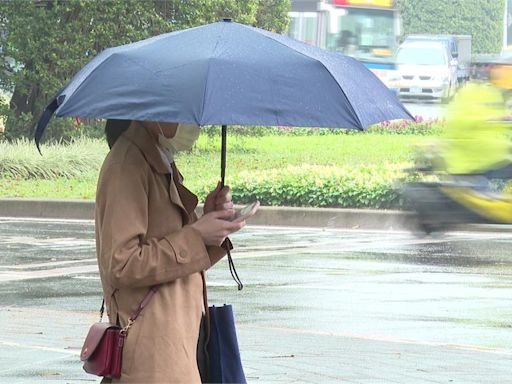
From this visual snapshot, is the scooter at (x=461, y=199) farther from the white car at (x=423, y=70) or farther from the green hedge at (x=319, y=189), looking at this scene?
the white car at (x=423, y=70)

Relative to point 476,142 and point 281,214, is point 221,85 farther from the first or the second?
point 281,214

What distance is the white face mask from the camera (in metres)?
4.20

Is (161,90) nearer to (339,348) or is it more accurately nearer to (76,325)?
(339,348)

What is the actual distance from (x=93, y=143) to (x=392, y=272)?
12.8 meters

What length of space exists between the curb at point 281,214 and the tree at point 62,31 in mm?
6073

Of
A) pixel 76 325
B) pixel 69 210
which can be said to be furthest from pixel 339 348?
pixel 69 210

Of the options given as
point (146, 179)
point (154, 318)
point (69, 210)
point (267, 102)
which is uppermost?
point (267, 102)

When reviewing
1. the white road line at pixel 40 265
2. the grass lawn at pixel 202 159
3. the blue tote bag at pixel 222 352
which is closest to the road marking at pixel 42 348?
the blue tote bag at pixel 222 352

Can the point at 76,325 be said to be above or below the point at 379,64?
below

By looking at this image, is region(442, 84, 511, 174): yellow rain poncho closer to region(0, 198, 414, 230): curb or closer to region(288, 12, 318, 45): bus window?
region(0, 198, 414, 230): curb

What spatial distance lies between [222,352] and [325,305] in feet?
21.3

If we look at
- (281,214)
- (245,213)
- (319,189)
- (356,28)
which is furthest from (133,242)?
(356,28)

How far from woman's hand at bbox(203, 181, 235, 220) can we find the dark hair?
1.21 ft

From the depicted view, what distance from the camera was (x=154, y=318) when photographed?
396 centimetres
